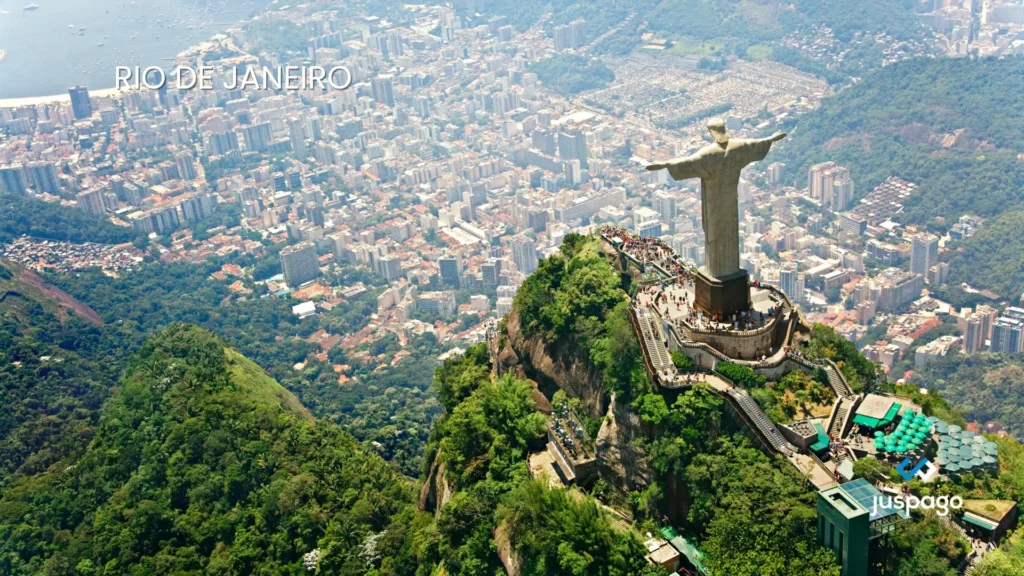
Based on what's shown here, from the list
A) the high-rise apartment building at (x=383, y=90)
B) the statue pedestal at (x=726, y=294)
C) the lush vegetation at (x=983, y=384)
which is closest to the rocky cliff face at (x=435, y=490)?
the statue pedestal at (x=726, y=294)

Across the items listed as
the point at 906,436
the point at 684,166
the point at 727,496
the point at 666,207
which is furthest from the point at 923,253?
the point at 727,496

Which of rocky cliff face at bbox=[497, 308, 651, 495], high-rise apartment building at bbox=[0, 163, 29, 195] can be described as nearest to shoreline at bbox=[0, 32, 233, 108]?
high-rise apartment building at bbox=[0, 163, 29, 195]

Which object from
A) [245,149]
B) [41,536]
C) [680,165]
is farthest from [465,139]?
[680,165]

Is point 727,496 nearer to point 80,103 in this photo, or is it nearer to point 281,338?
point 281,338

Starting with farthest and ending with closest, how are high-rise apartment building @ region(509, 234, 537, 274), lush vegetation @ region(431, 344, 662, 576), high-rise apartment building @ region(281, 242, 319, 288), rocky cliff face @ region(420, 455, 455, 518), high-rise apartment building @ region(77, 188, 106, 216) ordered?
high-rise apartment building @ region(77, 188, 106, 216) → high-rise apartment building @ region(281, 242, 319, 288) → high-rise apartment building @ region(509, 234, 537, 274) → rocky cliff face @ region(420, 455, 455, 518) → lush vegetation @ region(431, 344, 662, 576)

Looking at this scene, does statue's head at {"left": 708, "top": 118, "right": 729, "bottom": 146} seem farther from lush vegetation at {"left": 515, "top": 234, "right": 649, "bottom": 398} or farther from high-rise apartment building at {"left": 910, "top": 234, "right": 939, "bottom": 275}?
high-rise apartment building at {"left": 910, "top": 234, "right": 939, "bottom": 275}
